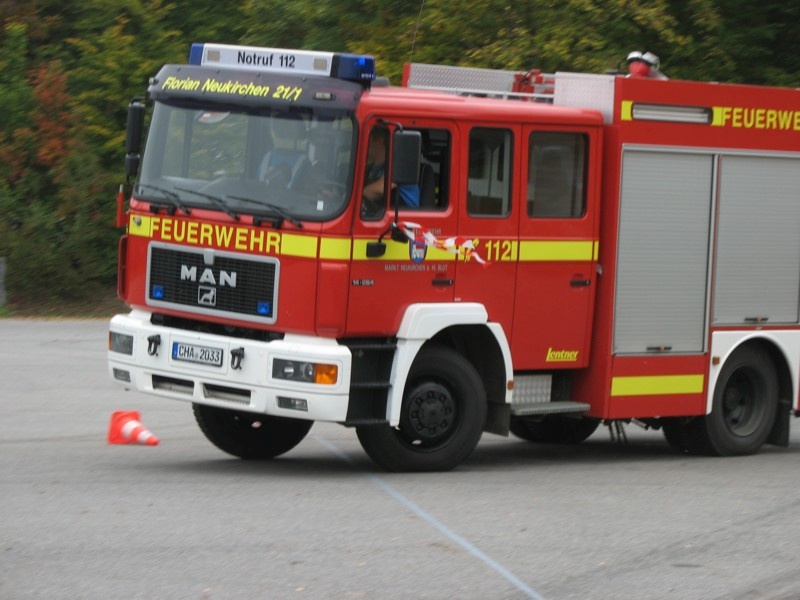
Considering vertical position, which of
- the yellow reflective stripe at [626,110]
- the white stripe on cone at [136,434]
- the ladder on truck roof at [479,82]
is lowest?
the white stripe on cone at [136,434]

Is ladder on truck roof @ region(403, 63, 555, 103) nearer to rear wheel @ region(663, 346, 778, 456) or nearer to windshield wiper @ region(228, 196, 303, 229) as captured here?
windshield wiper @ region(228, 196, 303, 229)

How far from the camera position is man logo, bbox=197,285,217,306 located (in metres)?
10.1

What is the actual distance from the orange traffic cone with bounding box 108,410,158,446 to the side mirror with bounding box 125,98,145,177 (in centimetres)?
225

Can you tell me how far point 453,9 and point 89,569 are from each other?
18.6 m

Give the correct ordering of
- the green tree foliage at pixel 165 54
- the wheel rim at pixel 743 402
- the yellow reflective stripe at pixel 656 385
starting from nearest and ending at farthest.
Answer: the yellow reflective stripe at pixel 656 385 < the wheel rim at pixel 743 402 < the green tree foliage at pixel 165 54

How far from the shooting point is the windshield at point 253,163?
387 inches

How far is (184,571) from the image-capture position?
7242 mm

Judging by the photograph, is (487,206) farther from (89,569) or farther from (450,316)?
(89,569)

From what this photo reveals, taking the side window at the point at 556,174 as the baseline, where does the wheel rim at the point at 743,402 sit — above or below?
below

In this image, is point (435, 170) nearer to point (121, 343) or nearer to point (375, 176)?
point (375, 176)

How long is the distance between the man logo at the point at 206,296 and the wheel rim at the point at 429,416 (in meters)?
1.51

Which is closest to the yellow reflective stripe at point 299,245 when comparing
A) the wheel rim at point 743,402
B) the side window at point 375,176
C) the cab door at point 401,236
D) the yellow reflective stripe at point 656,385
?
the cab door at point 401,236

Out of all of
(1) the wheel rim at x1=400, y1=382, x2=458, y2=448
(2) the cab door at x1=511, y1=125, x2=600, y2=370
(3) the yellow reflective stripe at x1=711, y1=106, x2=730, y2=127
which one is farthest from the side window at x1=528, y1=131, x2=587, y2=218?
(1) the wheel rim at x1=400, y1=382, x2=458, y2=448

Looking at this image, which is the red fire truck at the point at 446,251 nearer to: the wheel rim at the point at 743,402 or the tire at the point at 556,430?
the wheel rim at the point at 743,402
